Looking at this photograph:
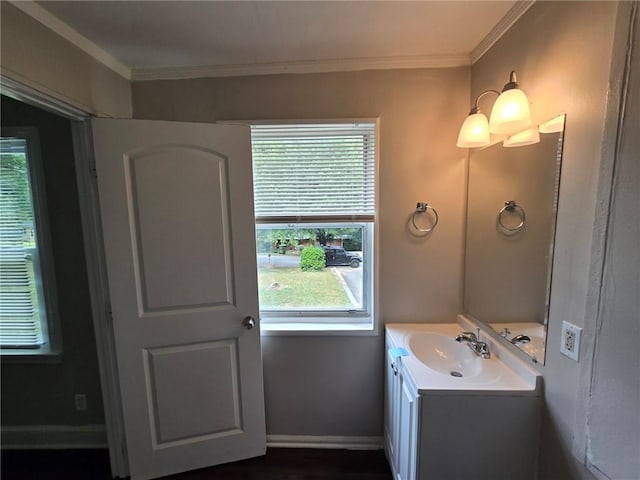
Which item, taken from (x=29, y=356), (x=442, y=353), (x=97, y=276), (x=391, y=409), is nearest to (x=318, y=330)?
(x=391, y=409)

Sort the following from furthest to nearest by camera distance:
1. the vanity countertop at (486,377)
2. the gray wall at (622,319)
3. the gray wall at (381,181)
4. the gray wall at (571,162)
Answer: the gray wall at (381,181) → the vanity countertop at (486,377) → the gray wall at (571,162) → the gray wall at (622,319)

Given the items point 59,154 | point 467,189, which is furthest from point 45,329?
point 467,189

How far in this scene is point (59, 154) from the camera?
67.8 inches

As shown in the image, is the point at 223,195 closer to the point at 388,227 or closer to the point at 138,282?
the point at 138,282

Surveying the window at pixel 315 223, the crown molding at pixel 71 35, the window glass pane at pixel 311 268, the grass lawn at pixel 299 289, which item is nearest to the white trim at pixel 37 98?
the crown molding at pixel 71 35

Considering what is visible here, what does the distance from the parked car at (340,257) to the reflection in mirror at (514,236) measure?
670 mm

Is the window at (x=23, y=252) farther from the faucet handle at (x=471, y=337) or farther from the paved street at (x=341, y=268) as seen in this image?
the faucet handle at (x=471, y=337)

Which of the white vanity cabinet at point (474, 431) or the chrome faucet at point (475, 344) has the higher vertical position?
the chrome faucet at point (475, 344)

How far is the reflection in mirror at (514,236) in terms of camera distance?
1.09 meters

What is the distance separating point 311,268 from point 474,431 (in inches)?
46.0

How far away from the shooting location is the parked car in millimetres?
1844

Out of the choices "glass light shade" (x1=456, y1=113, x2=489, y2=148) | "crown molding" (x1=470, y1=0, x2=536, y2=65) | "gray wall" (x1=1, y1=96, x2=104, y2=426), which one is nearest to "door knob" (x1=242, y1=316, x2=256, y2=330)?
"gray wall" (x1=1, y1=96, x2=104, y2=426)

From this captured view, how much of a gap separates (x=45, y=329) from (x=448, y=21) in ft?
9.59

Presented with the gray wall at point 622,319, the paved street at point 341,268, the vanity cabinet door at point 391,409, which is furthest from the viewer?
the paved street at point 341,268
